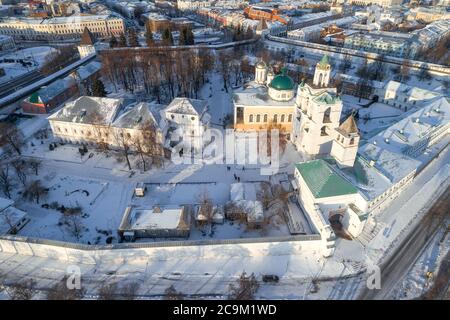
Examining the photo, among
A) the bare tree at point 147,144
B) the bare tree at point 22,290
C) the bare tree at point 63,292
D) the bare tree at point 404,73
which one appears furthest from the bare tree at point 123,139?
the bare tree at point 404,73

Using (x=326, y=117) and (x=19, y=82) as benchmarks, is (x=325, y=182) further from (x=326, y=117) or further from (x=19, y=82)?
(x=19, y=82)

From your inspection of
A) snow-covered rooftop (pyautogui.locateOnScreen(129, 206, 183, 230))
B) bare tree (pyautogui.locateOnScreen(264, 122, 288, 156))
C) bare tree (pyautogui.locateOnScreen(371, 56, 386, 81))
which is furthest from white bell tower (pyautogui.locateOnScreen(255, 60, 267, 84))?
snow-covered rooftop (pyautogui.locateOnScreen(129, 206, 183, 230))

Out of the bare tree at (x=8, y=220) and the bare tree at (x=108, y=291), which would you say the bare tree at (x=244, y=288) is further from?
the bare tree at (x=8, y=220)

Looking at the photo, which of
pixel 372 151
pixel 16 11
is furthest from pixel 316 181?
pixel 16 11

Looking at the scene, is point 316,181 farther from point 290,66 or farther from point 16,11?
point 16,11

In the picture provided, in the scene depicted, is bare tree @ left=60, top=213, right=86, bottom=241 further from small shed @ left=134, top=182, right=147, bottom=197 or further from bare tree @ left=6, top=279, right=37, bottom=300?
small shed @ left=134, top=182, right=147, bottom=197
